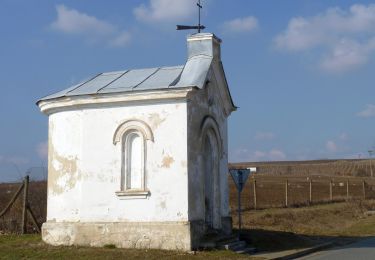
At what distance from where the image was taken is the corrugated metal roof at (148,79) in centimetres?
1650

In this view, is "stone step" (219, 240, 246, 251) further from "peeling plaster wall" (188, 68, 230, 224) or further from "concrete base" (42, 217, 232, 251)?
"peeling plaster wall" (188, 68, 230, 224)

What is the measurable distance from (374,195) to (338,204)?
13.5m

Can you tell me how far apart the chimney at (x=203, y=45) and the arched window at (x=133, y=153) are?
12.0ft

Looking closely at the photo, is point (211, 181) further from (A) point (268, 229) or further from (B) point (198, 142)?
(A) point (268, 229)

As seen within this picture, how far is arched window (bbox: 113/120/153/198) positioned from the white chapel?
30 mm

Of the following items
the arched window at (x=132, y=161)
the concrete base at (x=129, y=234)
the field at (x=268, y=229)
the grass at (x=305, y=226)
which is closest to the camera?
the field at (x=268, y=229)

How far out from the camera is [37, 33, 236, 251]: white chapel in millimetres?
15875

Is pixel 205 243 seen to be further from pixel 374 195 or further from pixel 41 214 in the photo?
pixel 374 195

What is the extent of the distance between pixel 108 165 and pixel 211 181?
358cm

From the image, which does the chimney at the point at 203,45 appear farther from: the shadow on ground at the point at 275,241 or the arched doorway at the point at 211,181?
the shadow on ground at the point at 275,241

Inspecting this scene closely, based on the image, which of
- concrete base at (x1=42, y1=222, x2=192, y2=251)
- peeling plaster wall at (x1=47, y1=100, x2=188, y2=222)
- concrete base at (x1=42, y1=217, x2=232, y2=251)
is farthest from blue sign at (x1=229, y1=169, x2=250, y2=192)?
concrete base at (x1=42, y1=222, x2=192, y2=251)

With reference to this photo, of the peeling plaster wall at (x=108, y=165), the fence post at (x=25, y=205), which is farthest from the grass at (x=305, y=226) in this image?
the fence post at (x=25, y=205)

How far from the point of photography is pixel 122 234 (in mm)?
16078

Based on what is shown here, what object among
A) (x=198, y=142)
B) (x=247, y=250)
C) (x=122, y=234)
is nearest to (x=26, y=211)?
(x=122, y=234)
